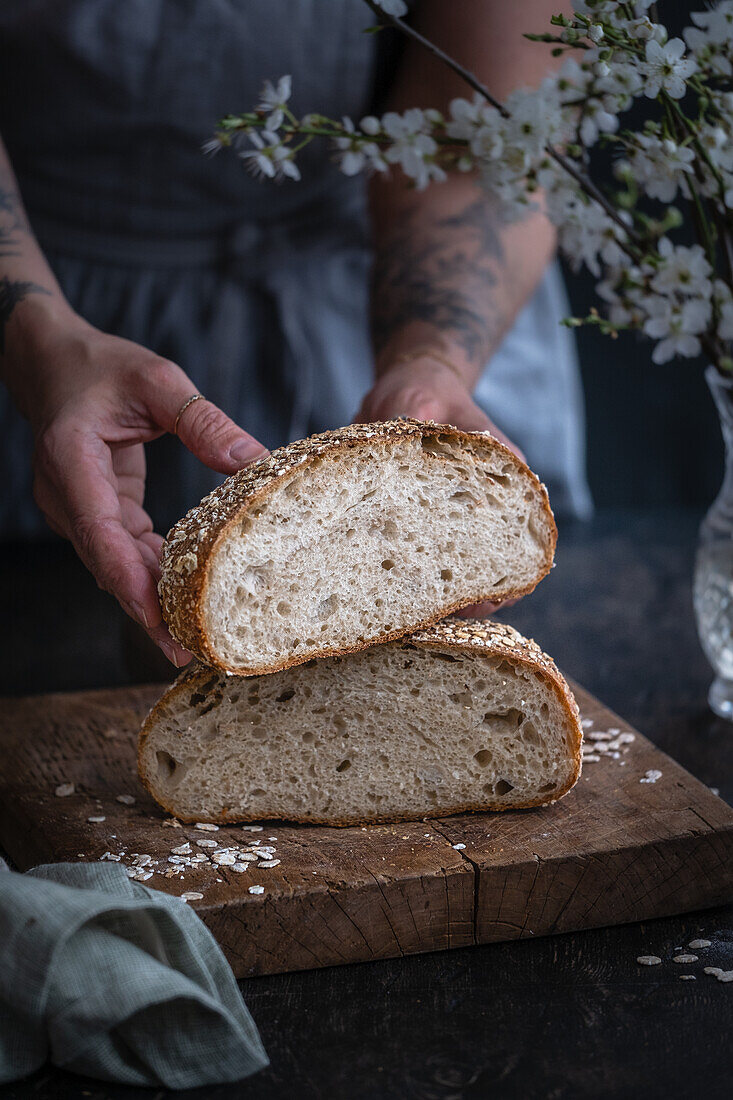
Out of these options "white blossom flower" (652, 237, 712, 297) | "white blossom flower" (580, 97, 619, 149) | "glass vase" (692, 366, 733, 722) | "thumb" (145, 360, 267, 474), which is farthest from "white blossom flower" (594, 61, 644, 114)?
"thumb" (145, 360, 267, 474)

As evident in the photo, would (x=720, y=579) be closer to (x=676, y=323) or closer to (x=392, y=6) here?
(x=676, y=323)

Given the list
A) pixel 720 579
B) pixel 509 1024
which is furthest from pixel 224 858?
pixel 720 579

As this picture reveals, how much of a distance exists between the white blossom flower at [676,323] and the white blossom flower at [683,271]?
0.02 metres

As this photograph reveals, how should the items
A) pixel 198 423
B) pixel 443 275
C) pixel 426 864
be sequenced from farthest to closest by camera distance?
pixel 443 275 → pixel 198 423 → pixel 426 864

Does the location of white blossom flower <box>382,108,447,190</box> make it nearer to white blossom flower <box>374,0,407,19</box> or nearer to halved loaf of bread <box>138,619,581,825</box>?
white blossom flower <box>374,0,407,19</box>

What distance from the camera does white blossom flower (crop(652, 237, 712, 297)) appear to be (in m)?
1.63

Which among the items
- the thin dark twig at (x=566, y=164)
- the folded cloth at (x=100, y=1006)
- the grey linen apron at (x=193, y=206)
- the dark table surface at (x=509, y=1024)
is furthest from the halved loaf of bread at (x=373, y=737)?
the grey linen apron at (x=193, y=206)

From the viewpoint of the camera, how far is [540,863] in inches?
54.6

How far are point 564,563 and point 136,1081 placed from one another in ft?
6.24

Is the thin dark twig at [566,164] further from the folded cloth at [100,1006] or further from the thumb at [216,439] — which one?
the folded cloth at [100,1006]

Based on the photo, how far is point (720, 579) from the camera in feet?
6.22

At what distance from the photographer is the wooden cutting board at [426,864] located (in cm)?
133

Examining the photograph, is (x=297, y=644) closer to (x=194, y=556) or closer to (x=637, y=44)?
(x=194, y=556)

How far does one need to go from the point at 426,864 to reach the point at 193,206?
168 centimetres
